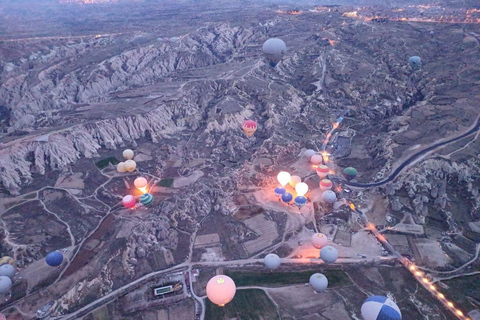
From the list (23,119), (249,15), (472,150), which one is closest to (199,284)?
(472,150)

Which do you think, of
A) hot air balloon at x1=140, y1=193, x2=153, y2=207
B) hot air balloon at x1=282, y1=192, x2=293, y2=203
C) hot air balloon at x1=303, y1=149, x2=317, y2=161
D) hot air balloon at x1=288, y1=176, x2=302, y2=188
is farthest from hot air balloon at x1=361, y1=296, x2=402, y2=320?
hot air balloon at x1=140, y1=193, x2=153, y2=207

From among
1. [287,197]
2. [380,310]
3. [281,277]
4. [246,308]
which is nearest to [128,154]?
[287,197]

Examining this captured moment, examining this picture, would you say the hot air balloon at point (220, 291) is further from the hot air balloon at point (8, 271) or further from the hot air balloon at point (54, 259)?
the hot air balloon at point (8, 271)

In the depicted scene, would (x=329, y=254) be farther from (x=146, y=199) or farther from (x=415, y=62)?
(x=415, y=62)

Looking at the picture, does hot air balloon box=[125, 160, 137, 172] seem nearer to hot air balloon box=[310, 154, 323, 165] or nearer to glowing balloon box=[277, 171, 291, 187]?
glowing balloon box=[277, 171, 291, 187]

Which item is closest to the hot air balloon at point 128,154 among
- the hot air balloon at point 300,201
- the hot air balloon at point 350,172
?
the hot air balloon at point 300,201

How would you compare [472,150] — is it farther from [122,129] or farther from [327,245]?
[122,129]
